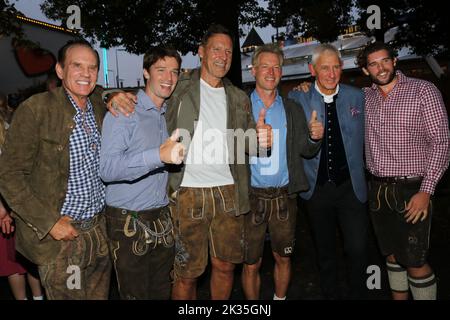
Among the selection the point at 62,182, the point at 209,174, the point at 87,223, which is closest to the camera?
the point at 62,182

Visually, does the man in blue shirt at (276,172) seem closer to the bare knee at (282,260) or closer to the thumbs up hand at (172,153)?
the bare knee at (282,260)

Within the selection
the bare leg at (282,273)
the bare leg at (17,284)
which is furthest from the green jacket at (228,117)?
the bare leg at (17,284)

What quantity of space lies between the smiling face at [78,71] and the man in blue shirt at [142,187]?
0.29m

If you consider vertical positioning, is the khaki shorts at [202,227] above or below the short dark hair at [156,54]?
below

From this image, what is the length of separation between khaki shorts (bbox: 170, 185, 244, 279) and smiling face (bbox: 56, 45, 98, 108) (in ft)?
3.82

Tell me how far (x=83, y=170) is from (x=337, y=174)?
233 cm

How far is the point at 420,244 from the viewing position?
345cm

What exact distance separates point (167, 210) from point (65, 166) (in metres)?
0.89

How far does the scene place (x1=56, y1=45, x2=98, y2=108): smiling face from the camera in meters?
2.83

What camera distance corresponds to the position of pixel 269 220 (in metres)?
3.76

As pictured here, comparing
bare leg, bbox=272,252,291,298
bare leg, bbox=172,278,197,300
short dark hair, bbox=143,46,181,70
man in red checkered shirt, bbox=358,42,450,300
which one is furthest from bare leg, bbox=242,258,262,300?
short dark hair, bbox=143,46,181,70

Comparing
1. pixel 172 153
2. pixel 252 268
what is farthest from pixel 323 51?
pixel 252 268

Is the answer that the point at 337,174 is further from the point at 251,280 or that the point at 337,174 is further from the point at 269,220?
the point at 251,280

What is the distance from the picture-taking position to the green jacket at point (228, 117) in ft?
11.2
